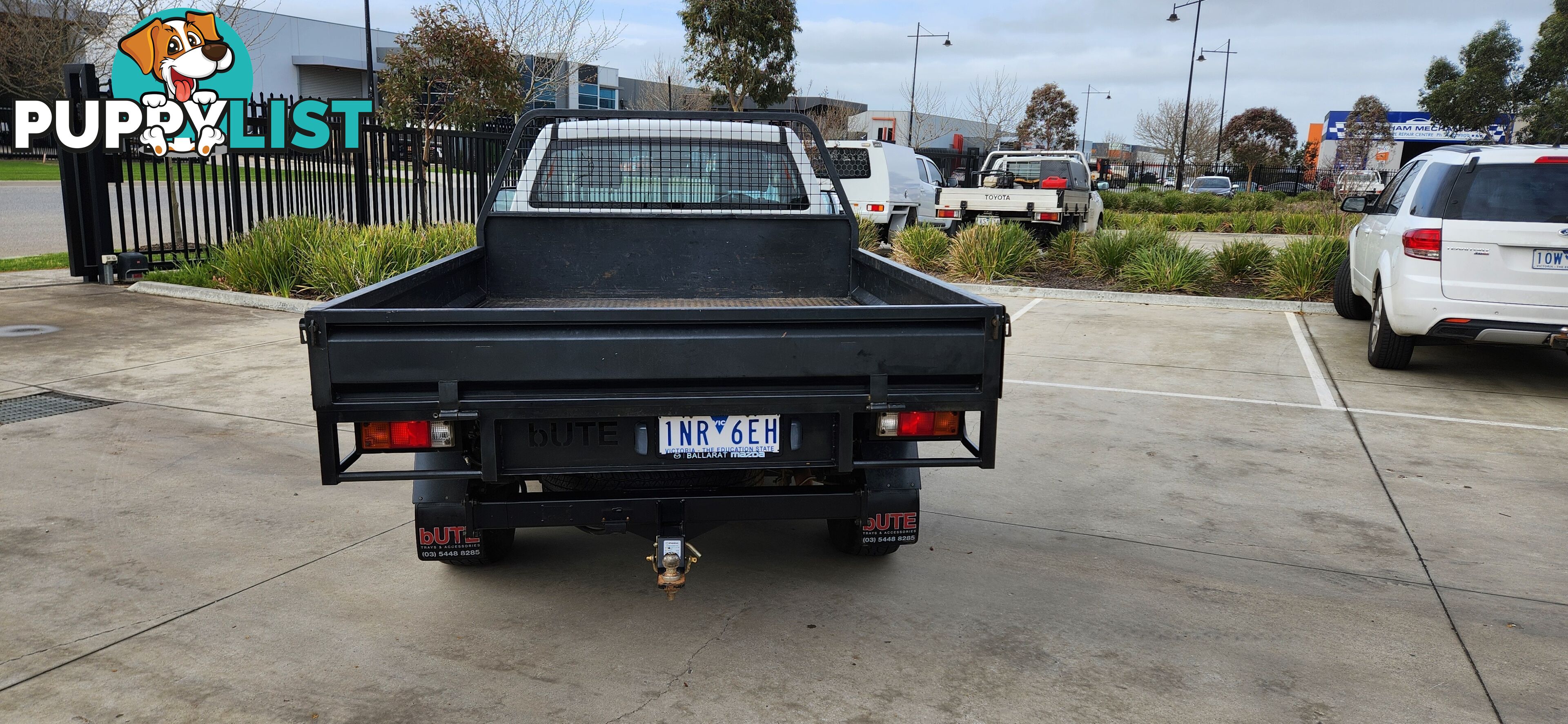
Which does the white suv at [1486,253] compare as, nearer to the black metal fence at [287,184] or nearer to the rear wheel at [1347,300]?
the rear wheel at [1347,300]

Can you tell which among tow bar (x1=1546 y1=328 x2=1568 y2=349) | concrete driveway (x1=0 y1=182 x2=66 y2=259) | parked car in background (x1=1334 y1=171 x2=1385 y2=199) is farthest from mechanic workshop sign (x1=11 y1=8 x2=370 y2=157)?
parked car in background (x1=1334 y1=171 x2=1385 y2=199)

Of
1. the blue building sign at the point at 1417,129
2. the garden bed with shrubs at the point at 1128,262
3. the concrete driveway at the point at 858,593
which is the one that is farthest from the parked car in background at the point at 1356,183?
the concrete driveway at the point at 858,593

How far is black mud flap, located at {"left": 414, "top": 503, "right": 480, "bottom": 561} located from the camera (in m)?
3.78

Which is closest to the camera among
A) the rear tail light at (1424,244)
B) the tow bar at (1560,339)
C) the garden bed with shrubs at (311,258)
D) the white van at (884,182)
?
the tow bar at (1560,339)

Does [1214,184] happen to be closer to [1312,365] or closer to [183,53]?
[1312,365]

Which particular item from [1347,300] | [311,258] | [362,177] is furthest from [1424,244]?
[362,177]

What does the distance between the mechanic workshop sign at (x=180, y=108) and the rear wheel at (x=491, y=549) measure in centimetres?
984

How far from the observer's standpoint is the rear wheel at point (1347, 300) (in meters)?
11.4

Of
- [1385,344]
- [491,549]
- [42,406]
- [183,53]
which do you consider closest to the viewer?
[491,549]

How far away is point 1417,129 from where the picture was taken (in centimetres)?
5581

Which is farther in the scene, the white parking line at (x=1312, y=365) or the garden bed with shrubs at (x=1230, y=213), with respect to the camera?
the garden bed with shrubs at (x=1230, y=213)

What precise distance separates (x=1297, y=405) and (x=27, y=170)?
41162mm

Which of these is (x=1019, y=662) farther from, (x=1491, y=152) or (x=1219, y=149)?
(x=1219, y=149)

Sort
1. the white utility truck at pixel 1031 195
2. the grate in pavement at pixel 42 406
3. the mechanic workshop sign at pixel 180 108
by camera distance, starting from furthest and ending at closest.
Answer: the white utility truck at pixel 1031 195 < the mechanic workshop sign at pixel 180 108 < the grate in pavement at pixel 42 406
